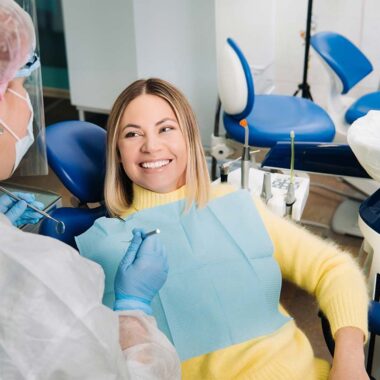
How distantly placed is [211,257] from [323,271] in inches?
9.8

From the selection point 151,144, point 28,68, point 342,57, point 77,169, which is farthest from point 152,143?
point 342,57

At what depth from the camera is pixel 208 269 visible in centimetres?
117

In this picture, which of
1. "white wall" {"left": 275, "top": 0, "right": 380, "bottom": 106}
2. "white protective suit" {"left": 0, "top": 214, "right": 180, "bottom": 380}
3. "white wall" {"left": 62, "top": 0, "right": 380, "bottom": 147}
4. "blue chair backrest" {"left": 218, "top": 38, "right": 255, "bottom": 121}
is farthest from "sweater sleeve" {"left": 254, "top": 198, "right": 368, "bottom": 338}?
"white wall" {"left": 275, "top": 0, "right": 380, "bottom": 106}

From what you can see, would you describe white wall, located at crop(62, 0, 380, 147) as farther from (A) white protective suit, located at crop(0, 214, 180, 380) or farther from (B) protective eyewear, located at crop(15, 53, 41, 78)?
(A) white protective suit, located at crop(0, 214, 180, 380)

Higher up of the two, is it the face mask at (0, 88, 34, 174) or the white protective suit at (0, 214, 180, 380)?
the face mask at (0, 88, 34, 174)

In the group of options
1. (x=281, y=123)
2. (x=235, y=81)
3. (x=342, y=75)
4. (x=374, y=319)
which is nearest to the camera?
(x=374, y=319)

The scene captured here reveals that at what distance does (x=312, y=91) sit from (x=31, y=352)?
3164 millimetres

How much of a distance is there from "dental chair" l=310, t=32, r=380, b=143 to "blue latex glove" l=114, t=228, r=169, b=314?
158 cm

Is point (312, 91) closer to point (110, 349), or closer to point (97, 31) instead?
point (97, 31)

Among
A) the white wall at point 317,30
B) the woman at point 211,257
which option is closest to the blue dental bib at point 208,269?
the woman at point 211,257

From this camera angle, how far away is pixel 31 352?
0.63m

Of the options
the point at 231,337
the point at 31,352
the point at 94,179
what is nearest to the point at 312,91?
the point at 94,179

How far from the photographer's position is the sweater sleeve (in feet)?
3.51

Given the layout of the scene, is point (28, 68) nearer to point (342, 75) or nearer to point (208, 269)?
point (208, 269)
